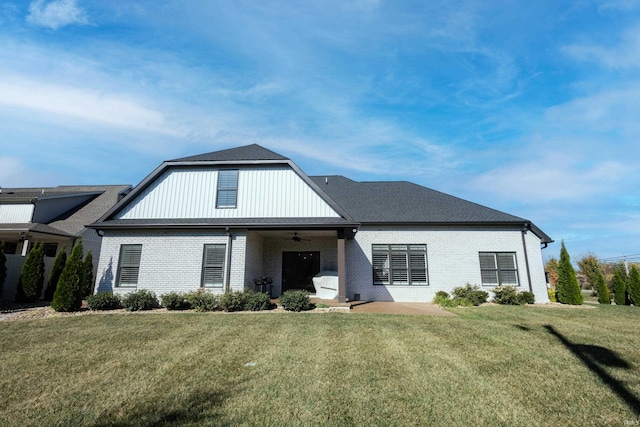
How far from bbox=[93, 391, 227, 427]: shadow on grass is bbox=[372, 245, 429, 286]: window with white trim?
38.4 ft

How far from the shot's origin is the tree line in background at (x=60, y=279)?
10.5 metres

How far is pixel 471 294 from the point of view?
13.1 meters

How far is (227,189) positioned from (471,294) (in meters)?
11.8

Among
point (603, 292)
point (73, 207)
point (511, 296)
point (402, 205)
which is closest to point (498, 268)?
point (511, 296)

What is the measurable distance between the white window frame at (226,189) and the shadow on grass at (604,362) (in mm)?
11528

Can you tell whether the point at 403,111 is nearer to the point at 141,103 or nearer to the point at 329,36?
the point at 329,36

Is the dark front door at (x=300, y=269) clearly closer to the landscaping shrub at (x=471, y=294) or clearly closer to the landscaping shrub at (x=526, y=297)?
the landscaping shrub at (x=471, y=294)

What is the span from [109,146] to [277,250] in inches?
391

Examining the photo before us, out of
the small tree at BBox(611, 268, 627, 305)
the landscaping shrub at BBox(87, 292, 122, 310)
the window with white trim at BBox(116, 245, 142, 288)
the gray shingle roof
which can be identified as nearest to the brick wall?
the gray shingle roof

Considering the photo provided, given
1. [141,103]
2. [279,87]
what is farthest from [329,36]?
[141,103]

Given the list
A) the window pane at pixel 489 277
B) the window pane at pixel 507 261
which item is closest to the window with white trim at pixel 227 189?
the window pane at pixel 489 277

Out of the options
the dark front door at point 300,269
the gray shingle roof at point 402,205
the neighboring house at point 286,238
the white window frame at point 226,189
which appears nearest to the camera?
the neighboring house at point 286,238

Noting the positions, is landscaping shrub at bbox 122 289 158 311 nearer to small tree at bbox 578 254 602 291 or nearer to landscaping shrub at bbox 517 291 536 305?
landscaping shrub at bbox 517 291 536 305

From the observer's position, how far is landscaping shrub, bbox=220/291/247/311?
10414 millimetres
